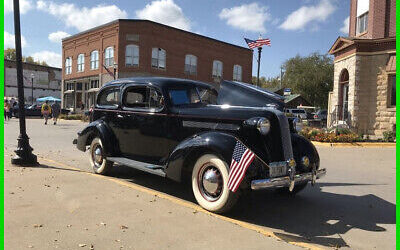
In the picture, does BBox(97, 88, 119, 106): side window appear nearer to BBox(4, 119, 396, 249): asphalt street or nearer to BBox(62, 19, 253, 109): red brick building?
BBox(4, 119, 396, 249): asphalt street

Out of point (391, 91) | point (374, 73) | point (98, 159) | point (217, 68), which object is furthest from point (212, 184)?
point (217, 68)

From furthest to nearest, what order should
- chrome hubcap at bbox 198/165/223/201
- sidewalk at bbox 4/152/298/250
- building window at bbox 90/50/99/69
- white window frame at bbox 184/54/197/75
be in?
1. white window frame at bbox 184/54/197/75
2. building window at bbox 90/50/99/69
3. chrome hubcap at bbox 198/165/223/201
4. sidewalk at bbox 4/152/298/250

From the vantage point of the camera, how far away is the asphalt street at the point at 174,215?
3.66 m

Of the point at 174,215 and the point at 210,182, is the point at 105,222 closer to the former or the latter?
the point at 174,215

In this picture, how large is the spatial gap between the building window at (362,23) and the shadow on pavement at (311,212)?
15948 millimetres

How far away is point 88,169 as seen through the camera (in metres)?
7.41

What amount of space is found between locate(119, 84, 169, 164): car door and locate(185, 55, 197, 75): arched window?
105 feet

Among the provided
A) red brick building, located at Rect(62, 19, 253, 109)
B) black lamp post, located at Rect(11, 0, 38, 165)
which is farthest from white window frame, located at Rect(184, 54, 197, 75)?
black lamp post, located at Rect(11, 0, 38, 165)

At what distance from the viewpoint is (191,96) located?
231 inches

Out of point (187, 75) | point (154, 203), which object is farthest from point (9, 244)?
point (187, 75)

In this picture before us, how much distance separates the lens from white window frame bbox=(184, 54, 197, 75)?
37.9 m

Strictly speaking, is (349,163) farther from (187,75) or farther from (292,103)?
(292,103)

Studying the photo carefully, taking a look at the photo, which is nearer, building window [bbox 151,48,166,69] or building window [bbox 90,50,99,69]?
building window [bbox 151,48,166,69]

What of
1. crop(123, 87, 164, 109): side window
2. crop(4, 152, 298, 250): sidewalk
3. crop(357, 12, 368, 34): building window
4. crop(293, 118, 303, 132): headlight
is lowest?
crop(4, 152, 298, 250): sidewalk
